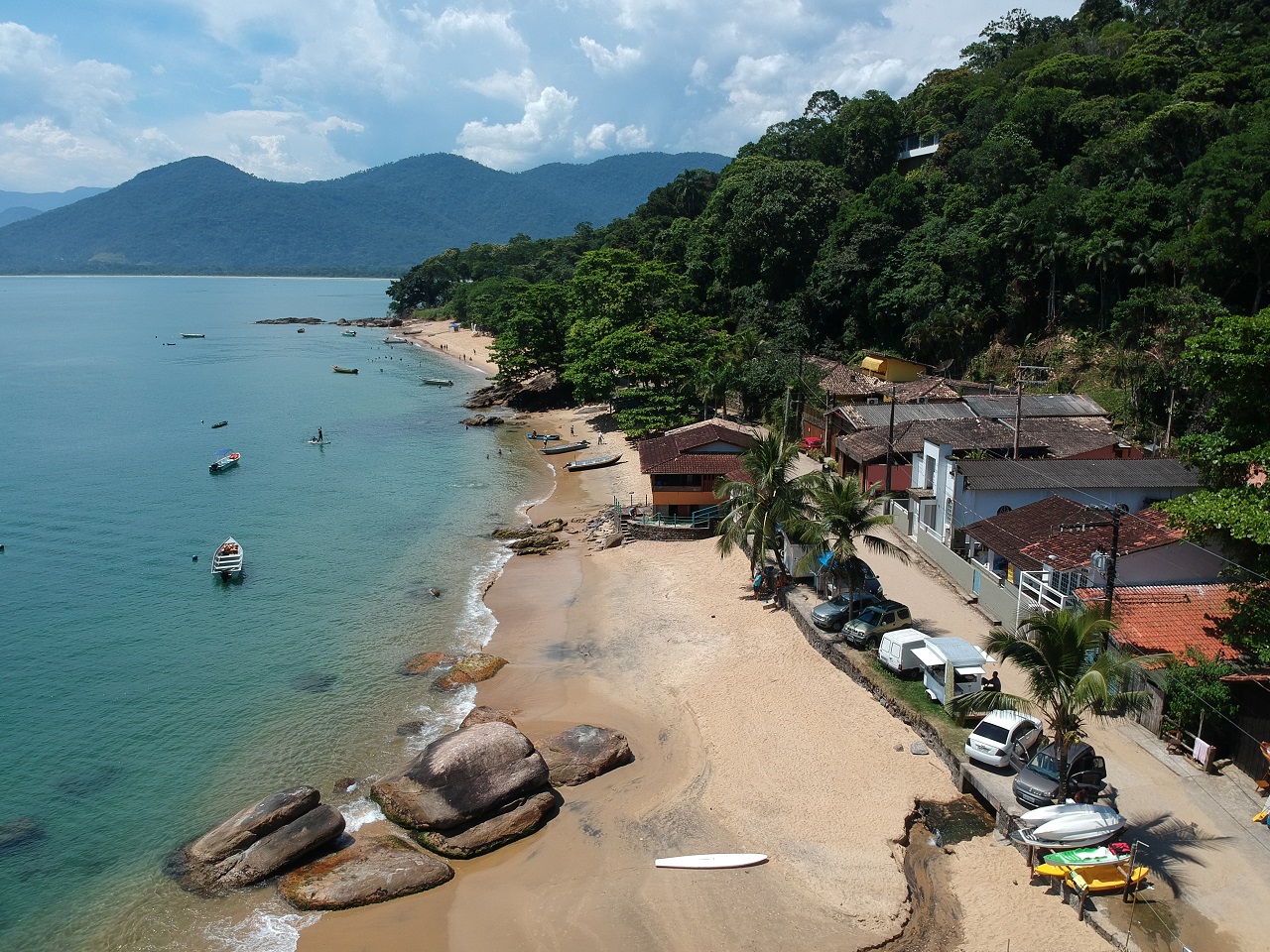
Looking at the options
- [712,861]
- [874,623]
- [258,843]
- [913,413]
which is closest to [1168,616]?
[874,623]

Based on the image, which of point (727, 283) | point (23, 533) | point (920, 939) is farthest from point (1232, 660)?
point (727, 283)

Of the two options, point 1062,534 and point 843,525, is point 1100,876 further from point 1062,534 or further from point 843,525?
point 1062,534

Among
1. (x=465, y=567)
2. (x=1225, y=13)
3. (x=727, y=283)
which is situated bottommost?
(x=465, y=567)

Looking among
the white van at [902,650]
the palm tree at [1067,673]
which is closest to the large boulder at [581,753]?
the white van at [902,650]

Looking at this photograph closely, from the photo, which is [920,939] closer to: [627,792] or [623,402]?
[627,792]

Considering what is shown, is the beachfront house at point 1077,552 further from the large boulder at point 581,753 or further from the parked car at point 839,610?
the large boulder at point 581,753

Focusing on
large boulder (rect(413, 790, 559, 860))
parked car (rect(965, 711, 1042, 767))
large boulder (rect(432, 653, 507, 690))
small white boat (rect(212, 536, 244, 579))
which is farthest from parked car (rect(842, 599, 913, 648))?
small white boat (rect(212, 536, 244, 579))
